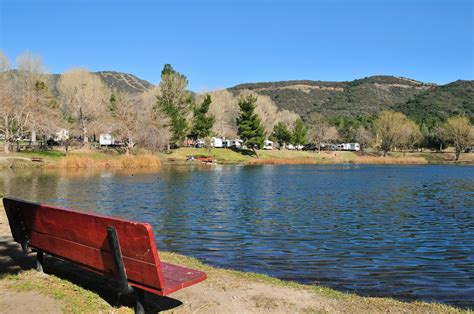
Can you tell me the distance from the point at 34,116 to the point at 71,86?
25056mm

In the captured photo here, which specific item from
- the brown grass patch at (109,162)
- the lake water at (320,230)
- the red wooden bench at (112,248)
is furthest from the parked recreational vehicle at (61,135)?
the red wooden bench at (112,248)

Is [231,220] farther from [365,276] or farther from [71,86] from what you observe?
[71,86]

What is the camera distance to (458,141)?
10169 centimetres

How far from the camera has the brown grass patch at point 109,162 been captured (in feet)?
Result: 175

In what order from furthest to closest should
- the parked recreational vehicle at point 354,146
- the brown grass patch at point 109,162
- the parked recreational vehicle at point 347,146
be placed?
1. the parked recreational vehicle at point 347,146
2. the parked recreational vehicle at point 354,146
3. the brown grass patch at point 109,162

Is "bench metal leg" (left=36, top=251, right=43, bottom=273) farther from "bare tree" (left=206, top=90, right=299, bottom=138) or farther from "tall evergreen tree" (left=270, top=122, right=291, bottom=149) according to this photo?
"tall evergreen tree" (left=270, top=122, right=291, bottom=149)

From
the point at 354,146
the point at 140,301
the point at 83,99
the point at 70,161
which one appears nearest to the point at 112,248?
the point at 140,301

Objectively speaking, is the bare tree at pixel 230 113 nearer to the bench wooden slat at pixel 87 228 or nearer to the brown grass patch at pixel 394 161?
the brown grass patch at pixel 394 161

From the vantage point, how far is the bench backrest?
5.40 m

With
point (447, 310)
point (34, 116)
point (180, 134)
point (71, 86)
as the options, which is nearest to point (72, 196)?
point (447, 310)

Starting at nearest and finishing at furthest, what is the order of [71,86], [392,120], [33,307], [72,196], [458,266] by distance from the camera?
[33,307] < [458,266] < [72,196] < [71,86] < [392,120]

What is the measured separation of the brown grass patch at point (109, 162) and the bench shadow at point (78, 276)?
45.8 meters

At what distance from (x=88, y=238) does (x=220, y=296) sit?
239 cm

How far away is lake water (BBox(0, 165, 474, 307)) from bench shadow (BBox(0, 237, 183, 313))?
400cm
